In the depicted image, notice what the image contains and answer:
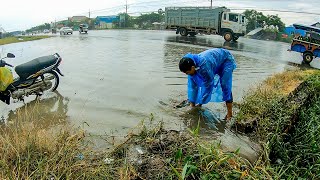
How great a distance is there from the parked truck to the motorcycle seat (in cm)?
1721

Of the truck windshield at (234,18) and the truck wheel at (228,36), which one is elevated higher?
the truck windshield at (234,18)

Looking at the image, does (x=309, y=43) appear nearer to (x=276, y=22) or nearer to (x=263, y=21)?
(x=263, y=21)

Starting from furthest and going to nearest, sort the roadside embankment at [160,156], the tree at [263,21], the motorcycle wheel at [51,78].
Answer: the tree at [263,21] < the motorcycle wheel at [51,78] < the roadside embankment at [160,156]

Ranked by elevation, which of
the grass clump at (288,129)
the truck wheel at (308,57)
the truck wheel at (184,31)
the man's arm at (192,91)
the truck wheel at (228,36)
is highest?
the truck wheel at (184,31)

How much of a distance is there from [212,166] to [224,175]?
165mm

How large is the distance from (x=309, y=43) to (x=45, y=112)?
1187cm

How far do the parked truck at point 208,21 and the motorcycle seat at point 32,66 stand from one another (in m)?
17.2

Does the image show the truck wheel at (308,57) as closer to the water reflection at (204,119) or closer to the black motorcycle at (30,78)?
the water reflection at (204,119)

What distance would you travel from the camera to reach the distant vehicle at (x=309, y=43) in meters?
12.9

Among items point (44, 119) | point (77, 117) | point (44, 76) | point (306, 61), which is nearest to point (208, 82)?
point (77, 117)

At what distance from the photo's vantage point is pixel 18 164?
3.03 metres

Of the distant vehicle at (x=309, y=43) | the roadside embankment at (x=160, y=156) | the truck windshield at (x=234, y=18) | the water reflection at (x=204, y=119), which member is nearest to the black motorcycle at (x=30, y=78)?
the roadside embankment at (x=160, y=156)

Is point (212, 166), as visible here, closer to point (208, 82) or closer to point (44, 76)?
point (208, 82)

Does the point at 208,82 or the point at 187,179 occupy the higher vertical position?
the point at 208,82
